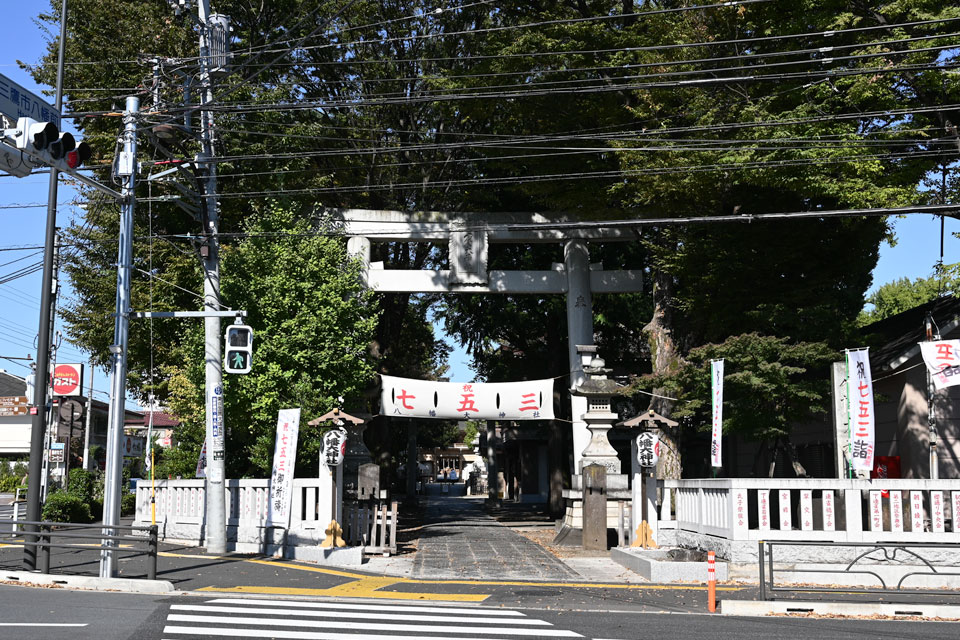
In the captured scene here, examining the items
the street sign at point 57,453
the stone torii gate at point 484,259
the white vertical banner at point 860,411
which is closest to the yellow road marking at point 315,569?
the stone torii gate at point 484,259

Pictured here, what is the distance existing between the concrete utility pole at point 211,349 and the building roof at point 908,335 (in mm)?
16507

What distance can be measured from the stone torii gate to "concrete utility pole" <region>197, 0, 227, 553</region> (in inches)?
229

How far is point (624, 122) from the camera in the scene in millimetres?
24734

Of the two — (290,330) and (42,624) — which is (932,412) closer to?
(290,330)

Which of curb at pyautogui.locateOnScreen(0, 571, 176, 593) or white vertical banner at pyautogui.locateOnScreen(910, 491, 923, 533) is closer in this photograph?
curb at pyautogui.locateOnScreen(0, 571, 176, 593)

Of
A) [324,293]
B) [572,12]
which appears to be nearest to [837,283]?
[572,12]

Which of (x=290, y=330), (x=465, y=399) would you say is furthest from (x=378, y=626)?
(x=465, y=399)

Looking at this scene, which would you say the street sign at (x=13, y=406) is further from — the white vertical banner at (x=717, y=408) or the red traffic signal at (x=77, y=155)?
the white vertical banner at (x=717, y=408)

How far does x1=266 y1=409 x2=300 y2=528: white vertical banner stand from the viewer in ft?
62.3

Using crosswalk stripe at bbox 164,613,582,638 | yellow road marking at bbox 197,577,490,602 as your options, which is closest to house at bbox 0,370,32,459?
yellow road marking at bbox 197,577,490,602

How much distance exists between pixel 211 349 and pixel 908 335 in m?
18.5

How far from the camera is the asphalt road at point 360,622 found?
33.7 ft

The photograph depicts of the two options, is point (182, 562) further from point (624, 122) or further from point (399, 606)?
point (624, 122)

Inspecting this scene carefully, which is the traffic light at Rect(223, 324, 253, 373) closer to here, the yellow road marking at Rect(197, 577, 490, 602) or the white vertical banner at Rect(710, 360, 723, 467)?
the yellow road marking at Rect(197, 577, 490, 602)
